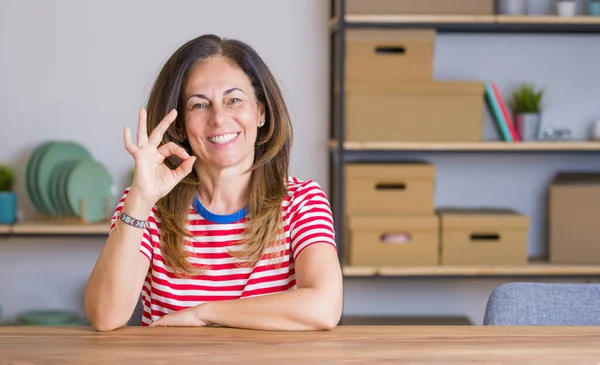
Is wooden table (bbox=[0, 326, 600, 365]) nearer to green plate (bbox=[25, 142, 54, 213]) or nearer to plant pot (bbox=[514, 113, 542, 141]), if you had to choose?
plant pot (bbox=[514, 113, 542, 141])

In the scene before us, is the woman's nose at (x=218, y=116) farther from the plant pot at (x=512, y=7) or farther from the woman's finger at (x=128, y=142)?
the plant pot at (x=512, y=7)

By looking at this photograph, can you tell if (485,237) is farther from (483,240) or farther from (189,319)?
(189,319)

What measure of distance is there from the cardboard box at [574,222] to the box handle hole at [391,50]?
785 millimetres

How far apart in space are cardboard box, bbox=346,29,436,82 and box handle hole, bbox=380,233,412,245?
0.58 m

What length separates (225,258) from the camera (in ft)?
5.93

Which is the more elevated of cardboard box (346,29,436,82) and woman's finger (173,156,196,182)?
cardboard box (346,29,436,82)

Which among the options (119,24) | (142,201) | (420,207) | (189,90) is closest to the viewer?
(142,201)

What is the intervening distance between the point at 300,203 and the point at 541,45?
7.03ft

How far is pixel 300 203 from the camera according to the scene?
1.85 m

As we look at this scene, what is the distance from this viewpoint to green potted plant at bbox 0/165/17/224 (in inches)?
137

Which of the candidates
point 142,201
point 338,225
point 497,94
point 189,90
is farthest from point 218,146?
point 497,94

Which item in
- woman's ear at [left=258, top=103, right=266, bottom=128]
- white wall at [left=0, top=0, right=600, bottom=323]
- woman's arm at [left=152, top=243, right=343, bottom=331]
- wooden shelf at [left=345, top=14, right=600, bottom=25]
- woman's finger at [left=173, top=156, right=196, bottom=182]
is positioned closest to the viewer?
woman's arm at [left=152, top=243, right=343, bottom=331]

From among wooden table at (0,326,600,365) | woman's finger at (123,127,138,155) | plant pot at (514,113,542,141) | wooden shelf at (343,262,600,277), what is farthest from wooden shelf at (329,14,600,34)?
wooden table at (0,326,600,365)

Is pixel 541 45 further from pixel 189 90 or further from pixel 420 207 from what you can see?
pixel 189 90
